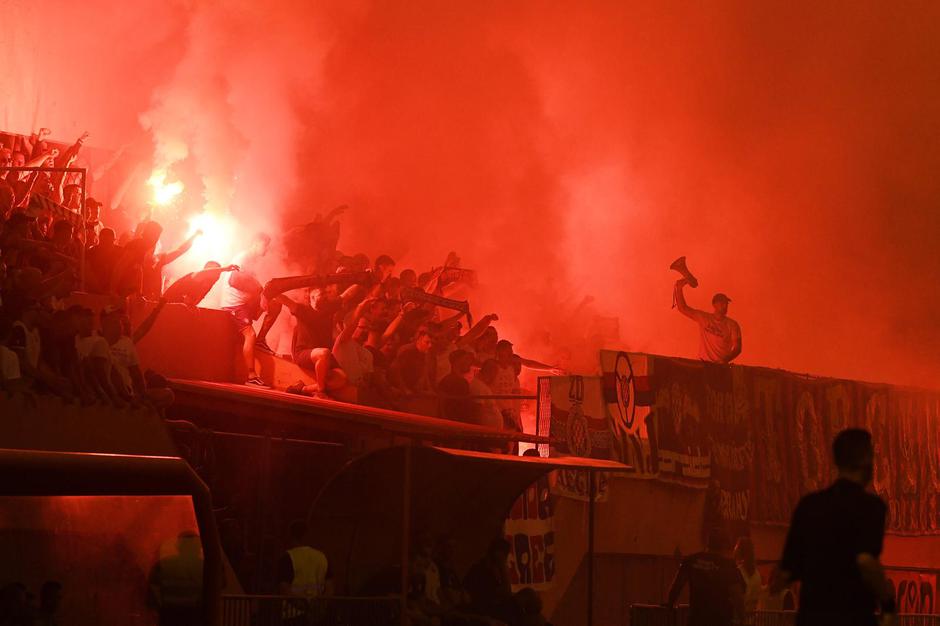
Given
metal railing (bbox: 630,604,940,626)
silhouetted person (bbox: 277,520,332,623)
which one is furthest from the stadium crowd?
metal railing (bbox: 630,604,940,626)

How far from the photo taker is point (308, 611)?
36.3 ft

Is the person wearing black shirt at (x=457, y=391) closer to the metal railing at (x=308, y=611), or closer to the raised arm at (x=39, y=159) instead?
the metal railing at (x=308, y=611)

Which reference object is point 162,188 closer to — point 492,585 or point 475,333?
point 475,333

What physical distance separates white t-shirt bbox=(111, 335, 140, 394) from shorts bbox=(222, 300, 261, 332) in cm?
288

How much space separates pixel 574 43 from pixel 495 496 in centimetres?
1641

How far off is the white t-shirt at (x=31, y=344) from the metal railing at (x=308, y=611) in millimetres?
2257

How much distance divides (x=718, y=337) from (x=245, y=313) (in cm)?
634

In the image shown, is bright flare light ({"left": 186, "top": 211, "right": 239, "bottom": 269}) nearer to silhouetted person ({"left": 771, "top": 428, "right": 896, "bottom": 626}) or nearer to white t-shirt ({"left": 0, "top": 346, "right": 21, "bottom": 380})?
white t-shirt ({"left": 0, "top": 346, "right": 21, "bottom": 380})

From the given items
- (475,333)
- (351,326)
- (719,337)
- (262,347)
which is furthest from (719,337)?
(262,347)

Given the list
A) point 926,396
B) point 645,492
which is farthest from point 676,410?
point 926,396

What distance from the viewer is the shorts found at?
15047mm

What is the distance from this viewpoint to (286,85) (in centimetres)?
2552

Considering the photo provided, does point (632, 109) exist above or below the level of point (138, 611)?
above

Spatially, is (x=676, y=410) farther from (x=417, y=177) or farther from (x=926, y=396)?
(x=417, y=177)
